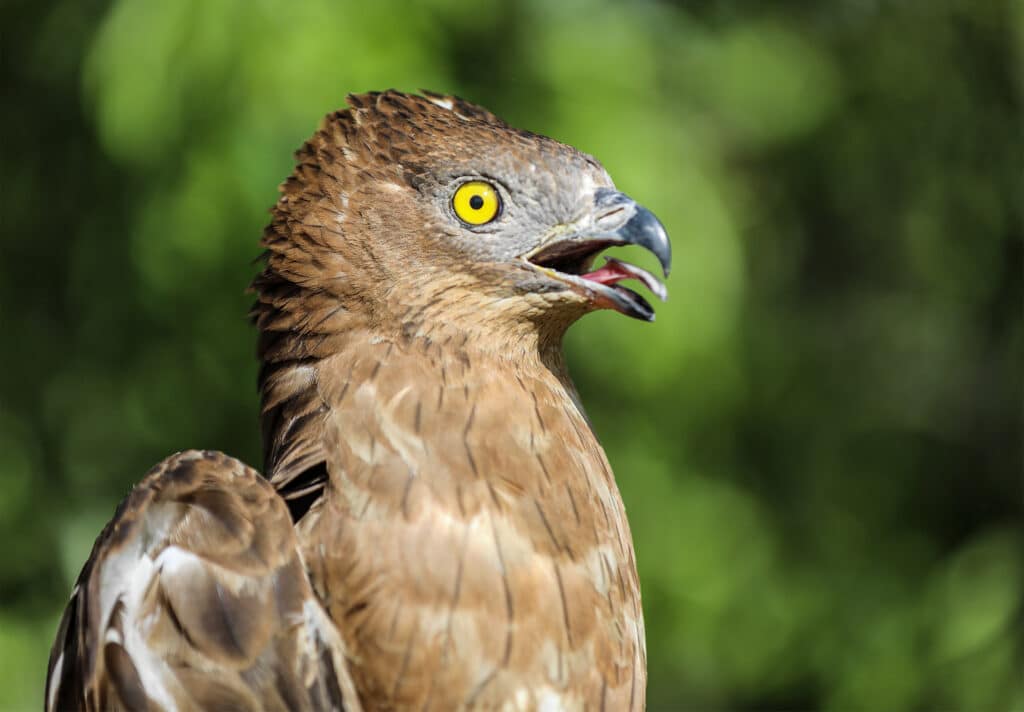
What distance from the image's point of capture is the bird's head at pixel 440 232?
2832 millimetres

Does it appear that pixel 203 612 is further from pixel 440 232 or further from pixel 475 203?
pixel 475 203

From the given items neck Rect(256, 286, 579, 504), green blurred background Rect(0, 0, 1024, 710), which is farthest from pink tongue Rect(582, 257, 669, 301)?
green blurred background Rect(0, 0, 1024, 710)

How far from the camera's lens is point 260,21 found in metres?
4.41

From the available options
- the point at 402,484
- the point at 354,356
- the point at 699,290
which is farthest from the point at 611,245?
the point at 699,290

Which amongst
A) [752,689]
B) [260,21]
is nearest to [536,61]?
[260,21]

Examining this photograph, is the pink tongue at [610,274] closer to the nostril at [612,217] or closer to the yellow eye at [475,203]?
the nostril at [612,217]

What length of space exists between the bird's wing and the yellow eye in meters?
0.83

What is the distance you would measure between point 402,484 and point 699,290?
2.70 metres

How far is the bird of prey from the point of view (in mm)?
2432

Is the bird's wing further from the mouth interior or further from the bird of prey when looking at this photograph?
the mouth interior

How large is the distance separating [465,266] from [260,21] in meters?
2.00

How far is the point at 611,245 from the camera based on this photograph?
293cm

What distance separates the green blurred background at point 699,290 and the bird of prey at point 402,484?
161 centimetres

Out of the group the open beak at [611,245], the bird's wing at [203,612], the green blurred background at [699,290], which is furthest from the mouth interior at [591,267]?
the green blurred background at [699,290]
